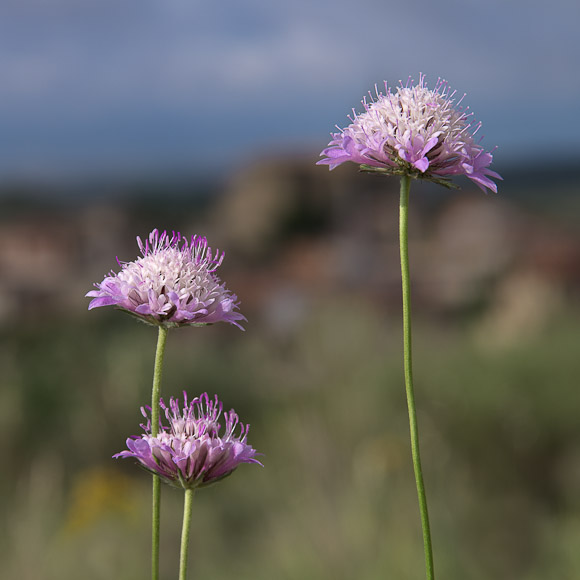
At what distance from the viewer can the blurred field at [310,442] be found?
11.3 feet

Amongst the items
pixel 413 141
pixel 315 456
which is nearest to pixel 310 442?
pixel 315 456

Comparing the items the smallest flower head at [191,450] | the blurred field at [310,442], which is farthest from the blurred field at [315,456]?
the smallest flower head at [191,450]

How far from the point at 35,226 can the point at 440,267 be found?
7.88 m

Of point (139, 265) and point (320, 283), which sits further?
point (320, 283)

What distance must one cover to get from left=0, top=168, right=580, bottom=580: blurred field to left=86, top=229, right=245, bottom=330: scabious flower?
2.59 meters

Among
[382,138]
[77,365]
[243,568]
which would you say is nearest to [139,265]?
[382,138]

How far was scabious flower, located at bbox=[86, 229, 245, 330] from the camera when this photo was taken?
0.73 metres

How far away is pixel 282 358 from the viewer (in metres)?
7.56

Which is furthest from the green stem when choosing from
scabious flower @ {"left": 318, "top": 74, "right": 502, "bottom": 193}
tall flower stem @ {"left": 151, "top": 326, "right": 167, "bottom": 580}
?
scabious flower @ {"left": 318, "top": 74, "right": 502, "bottom": 193}

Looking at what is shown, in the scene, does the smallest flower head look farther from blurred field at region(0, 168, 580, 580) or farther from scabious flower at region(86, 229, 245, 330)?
blurred field at region(0, 168, 580, 580)

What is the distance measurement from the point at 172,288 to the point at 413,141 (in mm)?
275

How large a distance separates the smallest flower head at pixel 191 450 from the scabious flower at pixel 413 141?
0.28m

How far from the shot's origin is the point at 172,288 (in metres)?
0.74

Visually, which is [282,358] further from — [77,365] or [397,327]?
[77,365]
